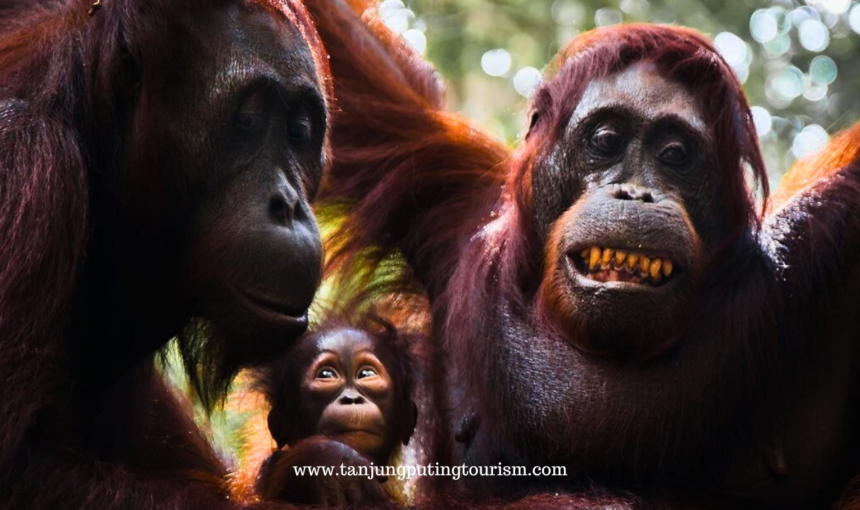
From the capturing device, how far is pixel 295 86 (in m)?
3.65

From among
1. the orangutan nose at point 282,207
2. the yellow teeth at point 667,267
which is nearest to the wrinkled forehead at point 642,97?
the yellow teeth at point 667,267

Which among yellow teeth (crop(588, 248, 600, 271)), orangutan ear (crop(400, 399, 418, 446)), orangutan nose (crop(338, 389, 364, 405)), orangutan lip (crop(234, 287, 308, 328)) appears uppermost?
yellow teeth (crop(588, 248, 600, 271))

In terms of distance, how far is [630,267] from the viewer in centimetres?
368

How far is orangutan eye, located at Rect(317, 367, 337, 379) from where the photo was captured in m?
4.57

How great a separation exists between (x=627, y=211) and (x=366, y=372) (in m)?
1.38

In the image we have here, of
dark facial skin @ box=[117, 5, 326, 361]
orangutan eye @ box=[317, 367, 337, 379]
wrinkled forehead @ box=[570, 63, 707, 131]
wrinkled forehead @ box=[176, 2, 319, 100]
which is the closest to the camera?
dark facial skin @ box=[117, 5, 326, 361]

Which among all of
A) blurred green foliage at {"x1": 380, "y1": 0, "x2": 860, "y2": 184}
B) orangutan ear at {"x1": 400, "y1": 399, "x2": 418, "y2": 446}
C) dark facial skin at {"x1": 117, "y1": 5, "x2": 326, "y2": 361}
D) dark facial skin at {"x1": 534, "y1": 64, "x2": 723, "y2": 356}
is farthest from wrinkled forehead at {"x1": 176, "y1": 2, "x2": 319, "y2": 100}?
blurred green foliage at {"x1": 380, "y1": 0, "x2": 860, "y2": 184}

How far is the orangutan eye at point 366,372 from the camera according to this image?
15.1 feet

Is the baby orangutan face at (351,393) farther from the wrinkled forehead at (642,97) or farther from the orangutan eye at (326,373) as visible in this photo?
the wrinkled forehead at (642,97)

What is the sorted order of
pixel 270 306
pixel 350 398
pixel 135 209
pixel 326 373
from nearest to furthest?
1. pixel 270 306
2. pixel 135 209
3. pixel 350 398
4. pixel 326 373

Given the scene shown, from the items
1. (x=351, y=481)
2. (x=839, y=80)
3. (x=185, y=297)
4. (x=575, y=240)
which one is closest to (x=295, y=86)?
(x=185, y=297)

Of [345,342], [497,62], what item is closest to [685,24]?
[497,62]

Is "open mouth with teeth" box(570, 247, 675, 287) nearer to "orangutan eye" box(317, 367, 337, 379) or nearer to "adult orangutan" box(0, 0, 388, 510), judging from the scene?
"adult orangutan" box(0, 0, 388, 510)

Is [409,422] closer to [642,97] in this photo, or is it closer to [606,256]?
[606,256]
